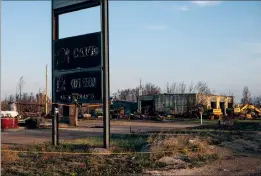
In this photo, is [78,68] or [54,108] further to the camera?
[54,108]

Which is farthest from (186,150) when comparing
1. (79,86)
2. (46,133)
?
(46,133)

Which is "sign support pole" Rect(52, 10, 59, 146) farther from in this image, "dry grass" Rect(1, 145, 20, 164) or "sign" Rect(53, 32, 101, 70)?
"dry grass" Rect(1, 145, 20, 164)

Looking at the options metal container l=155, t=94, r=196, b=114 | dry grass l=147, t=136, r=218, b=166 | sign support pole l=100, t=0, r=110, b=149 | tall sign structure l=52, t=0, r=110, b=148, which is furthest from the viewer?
metal container l=155, t=94, r=196, b=114

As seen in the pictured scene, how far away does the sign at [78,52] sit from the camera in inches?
529

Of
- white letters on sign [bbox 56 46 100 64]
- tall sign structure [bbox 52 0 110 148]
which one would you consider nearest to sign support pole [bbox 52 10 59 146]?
tall sign structure [bbox 52 0 110 148]

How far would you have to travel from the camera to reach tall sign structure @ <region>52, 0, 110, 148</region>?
13117 mm

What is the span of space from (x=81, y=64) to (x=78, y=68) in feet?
0.70

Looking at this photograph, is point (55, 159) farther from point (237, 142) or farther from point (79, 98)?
point (237, 142)

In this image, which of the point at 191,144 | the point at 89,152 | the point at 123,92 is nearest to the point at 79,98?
the point at 89,152

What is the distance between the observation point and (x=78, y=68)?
46.1 feet

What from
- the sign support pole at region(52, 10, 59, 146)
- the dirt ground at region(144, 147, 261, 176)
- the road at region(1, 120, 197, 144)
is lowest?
the road at region(1, 120, 197, 144)

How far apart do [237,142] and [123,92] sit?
11543 centimetres

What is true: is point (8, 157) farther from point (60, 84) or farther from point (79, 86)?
point (60, 84)

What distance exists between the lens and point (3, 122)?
94.0ft
